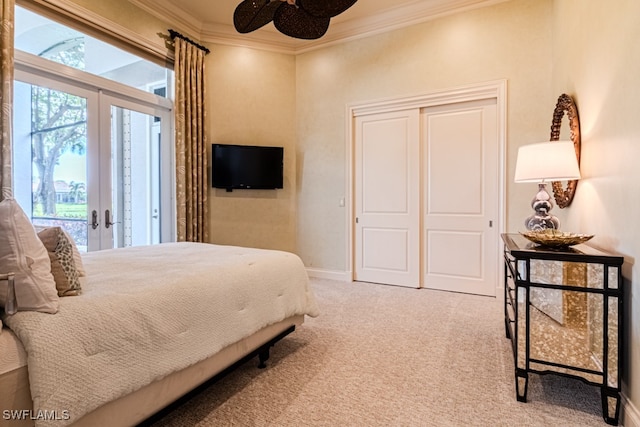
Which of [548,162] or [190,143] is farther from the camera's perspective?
[190,143]

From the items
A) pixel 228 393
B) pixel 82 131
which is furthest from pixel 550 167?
pixel 82 131

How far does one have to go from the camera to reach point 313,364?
7.57ft

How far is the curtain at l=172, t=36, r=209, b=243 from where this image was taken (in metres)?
4.20

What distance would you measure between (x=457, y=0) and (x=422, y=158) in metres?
1.86

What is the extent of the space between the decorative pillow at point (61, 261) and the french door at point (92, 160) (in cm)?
209

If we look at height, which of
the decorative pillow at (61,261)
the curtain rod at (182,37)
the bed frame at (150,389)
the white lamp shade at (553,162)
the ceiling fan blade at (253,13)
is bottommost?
the bed frame at (150,389)

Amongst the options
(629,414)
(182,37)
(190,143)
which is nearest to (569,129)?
(629,414)

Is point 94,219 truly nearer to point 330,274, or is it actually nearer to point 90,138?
point 90,138

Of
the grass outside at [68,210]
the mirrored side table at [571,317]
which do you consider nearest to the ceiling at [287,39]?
the grass outside at [68,210]

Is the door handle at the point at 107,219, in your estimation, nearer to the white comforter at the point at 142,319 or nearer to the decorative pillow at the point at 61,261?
the white comforter at the point at 142,319

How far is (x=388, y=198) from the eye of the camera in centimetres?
454

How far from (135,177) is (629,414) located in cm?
455

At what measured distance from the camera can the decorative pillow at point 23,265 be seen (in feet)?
3.81

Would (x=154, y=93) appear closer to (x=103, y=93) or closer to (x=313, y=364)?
(x=103, y=93)
